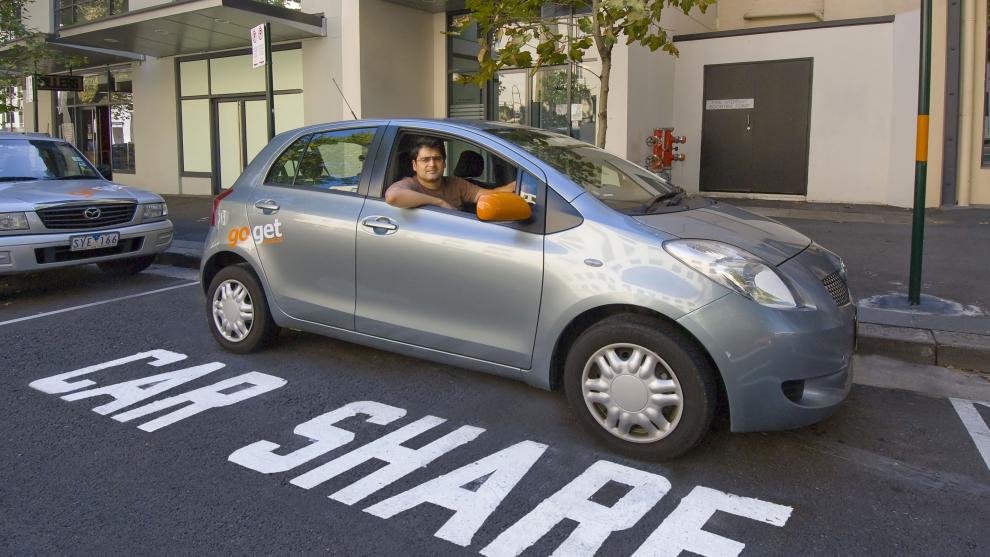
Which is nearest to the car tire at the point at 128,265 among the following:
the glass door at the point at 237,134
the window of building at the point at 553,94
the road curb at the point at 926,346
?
the window of building at the point at 553,94

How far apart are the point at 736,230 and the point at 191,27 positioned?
44.5 ft

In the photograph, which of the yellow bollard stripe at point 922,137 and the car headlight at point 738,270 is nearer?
the car headlight at point 738,270

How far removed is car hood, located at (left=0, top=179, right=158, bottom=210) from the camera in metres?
7.41

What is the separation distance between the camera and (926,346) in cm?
529

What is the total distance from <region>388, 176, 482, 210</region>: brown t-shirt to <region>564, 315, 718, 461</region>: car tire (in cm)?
133

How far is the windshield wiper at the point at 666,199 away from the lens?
13.8ft

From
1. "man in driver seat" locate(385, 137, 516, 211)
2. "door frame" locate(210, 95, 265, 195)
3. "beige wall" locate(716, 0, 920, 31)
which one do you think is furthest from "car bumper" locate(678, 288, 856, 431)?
"door frame" locate(210, 95, 265, 195)

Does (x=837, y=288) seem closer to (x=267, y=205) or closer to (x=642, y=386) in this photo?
(x=642, y=386)

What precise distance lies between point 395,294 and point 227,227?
1.61 metres

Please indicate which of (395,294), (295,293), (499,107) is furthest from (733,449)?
(499,107)

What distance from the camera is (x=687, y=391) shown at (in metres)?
3.51

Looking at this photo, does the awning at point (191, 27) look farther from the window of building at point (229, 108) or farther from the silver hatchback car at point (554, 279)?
the silver hatchback car at point (554, 279)

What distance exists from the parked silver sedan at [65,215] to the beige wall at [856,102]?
34.7ft

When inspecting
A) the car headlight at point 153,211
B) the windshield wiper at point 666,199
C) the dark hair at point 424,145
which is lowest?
the car headlight at point 153,211
